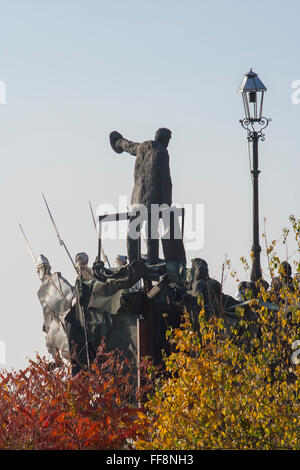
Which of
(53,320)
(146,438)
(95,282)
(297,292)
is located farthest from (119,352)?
(297,292)

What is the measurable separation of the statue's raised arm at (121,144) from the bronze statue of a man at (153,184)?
18.0 inches

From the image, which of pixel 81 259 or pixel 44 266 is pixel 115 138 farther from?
pixel 44 266

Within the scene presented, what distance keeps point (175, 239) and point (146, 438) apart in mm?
7828

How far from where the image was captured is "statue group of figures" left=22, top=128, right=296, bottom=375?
36.1 metres

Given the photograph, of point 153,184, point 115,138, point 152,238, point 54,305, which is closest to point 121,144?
point 115,138

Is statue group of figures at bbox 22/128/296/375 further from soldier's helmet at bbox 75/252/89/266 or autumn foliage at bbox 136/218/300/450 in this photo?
autumn foliage at bbox 136/218/300/450

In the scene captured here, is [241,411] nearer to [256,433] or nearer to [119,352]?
[256,433]

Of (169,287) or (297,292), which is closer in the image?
(297,292)

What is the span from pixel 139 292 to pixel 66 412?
575 centimetres

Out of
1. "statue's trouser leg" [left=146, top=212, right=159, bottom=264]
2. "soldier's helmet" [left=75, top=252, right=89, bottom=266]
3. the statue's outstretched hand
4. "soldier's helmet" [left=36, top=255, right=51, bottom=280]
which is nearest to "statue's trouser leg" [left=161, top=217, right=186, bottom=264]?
"statue's trouser leg" [left=146, top=212, right=159, bottom=264]

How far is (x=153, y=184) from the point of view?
126 feet
